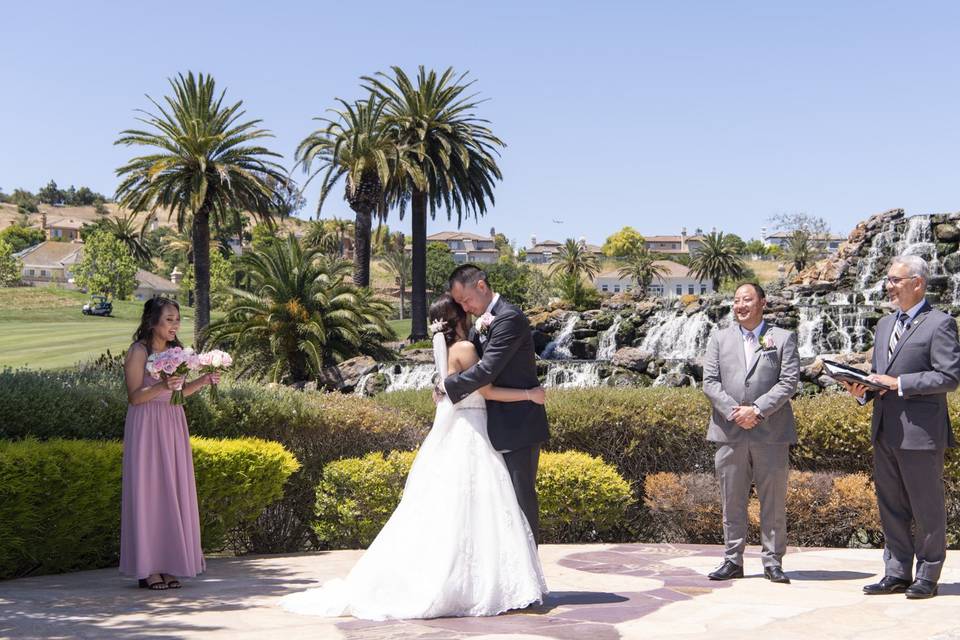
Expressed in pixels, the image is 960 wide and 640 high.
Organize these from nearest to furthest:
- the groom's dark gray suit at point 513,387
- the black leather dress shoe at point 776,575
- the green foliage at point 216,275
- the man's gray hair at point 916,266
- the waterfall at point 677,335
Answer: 1. the groom's dark gray suit at point 513,387
2. the man's gray hair at point 916,266
3. the black leather dress shoe at point 776,575
4. the waterfall at point 677,335
5. the green foliage at point 216,275

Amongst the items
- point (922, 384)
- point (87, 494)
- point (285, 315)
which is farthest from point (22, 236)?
point (922, 384)

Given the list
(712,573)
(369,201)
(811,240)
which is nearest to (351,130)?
(369,201)

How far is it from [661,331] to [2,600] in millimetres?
34821

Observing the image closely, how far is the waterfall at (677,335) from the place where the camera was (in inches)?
1491

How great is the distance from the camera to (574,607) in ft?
20.9

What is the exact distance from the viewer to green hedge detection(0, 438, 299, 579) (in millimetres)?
7297

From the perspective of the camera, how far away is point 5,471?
7113 mm

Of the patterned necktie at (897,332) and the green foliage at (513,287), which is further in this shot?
the green foliage at (513,287)

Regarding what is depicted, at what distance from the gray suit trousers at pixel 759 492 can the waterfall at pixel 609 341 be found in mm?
33051

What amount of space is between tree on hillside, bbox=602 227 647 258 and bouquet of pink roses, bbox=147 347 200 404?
166m

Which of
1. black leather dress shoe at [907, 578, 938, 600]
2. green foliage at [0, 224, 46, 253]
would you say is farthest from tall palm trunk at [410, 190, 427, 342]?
green foliage at [0, 224, 46, 253]

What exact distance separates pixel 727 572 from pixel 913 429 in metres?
1.78

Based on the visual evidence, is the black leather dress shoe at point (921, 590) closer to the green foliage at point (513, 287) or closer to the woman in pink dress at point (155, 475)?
the woman in pink dress at point (155, 475)

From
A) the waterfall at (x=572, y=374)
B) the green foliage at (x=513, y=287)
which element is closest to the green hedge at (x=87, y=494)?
the waterfall at (x=572, y=374)
